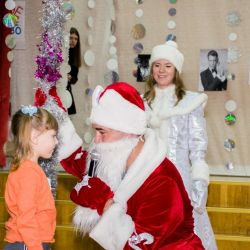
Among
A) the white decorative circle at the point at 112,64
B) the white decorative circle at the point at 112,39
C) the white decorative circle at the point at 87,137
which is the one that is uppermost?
the white decorative circle at the point at 112,39

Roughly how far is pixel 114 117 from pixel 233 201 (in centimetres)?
225

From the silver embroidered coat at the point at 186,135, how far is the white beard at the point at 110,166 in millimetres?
823

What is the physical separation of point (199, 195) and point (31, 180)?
1122 millimetres

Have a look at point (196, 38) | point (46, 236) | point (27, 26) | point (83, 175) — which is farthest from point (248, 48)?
point (46, 236)

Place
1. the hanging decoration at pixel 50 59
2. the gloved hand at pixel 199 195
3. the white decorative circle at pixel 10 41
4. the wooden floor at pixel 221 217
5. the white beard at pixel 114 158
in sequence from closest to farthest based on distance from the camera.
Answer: the white beard at pixel 114 158 → the hanging decoration at pixel 50 59 → the gloved hand at pixel 199 195 → the wooden floor at pixel 221 217 → the white decorative circle at pixel 10 41

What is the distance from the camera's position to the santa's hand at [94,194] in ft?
7.16

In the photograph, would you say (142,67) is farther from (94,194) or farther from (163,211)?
(163,211)

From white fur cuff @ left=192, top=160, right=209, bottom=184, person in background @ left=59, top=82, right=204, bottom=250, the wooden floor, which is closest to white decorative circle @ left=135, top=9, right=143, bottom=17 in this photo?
the wooden floor

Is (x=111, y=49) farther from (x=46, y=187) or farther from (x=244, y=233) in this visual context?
(x=46, y=187)

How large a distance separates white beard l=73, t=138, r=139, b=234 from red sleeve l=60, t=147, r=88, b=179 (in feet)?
0.96

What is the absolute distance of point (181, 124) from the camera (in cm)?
A: 307

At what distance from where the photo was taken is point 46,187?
7.29ft

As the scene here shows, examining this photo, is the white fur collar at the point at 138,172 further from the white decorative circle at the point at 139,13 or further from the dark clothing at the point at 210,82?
the white decorative circle at the point at 139,13

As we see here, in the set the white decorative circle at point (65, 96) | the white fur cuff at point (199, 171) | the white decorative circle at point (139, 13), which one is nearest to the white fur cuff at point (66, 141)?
the white fur cuff at point (199, 171)
